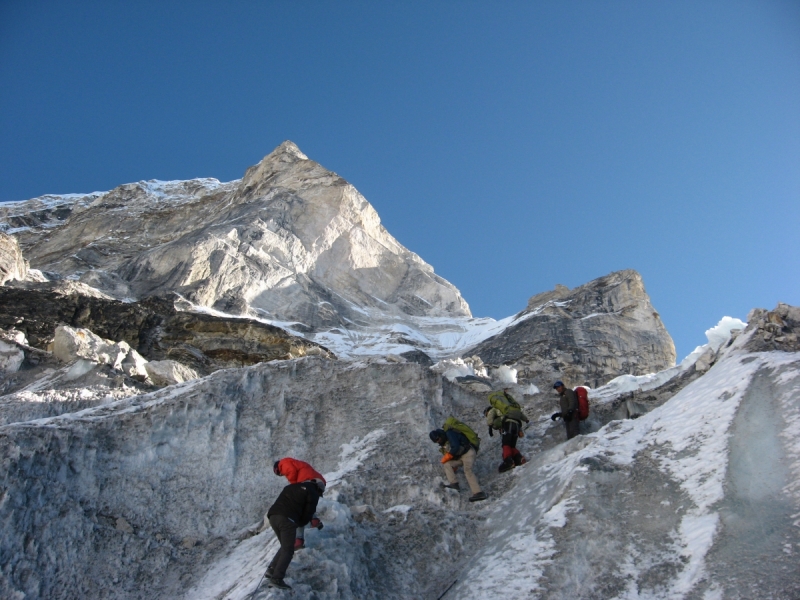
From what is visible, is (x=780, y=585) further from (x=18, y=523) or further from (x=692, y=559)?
(x=18, y=523)

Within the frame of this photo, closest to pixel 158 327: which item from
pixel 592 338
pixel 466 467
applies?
pixel 466 467

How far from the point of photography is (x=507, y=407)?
10453mm

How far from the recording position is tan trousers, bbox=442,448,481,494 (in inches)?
365

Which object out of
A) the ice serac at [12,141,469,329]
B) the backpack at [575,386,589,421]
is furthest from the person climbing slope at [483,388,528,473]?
the ice serac at [12,141,469,329]

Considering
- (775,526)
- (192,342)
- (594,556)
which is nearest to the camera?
(775,526)

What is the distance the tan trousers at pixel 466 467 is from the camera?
9.27 metres

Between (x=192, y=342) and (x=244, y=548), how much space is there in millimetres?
27991

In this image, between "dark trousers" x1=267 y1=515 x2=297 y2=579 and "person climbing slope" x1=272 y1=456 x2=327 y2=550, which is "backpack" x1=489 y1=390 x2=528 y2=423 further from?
"dark trousers" x1=267 y1=515 x2=297 y2=579

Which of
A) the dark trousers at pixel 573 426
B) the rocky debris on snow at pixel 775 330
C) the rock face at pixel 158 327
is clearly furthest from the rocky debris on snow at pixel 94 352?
the rocky debris on snow at pixel 775 330

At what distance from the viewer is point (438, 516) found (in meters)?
8.42

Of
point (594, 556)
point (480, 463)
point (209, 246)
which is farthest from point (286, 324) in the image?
point (594, 556)

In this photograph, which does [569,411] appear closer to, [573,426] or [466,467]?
[573,426]

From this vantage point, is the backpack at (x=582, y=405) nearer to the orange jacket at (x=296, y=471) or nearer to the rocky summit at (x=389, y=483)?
the rocky summit at (x=389, y=483)

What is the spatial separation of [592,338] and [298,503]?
49.9 m
